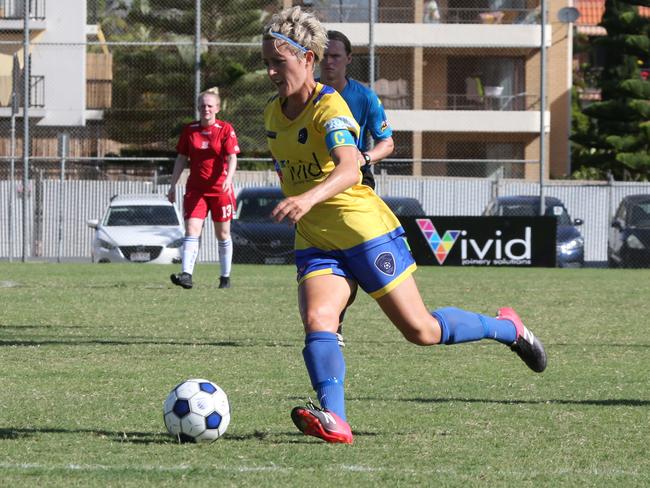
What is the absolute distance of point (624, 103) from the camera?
130 feet

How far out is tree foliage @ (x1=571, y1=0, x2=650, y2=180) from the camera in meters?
39.1

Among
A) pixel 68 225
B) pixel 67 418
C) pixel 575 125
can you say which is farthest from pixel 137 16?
pixel 67 418

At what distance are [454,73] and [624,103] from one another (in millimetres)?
5426

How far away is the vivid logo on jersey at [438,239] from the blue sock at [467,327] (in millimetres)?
16038

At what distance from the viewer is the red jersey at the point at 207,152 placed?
13.8m

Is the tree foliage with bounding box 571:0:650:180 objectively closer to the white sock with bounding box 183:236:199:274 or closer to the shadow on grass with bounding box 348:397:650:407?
the white sock with bounding box 183:236:199:274

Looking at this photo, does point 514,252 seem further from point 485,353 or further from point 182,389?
point 182,389

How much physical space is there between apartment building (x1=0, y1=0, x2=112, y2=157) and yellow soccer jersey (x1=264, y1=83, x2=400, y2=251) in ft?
69.7

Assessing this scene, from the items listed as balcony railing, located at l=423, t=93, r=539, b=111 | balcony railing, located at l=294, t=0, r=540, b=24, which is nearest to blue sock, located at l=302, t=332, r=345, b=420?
balcony railing, located at l=294, t=0, r=540, b=24

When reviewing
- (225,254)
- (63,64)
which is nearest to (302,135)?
(225,254)

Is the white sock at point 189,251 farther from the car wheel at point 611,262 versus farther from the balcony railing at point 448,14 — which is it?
the balcony railing at point 448,14

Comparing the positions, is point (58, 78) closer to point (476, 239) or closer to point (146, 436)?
point (476, 239)

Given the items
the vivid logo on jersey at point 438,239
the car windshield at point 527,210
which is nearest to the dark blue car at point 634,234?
the car windshield at point 527,210

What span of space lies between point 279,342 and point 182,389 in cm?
410
